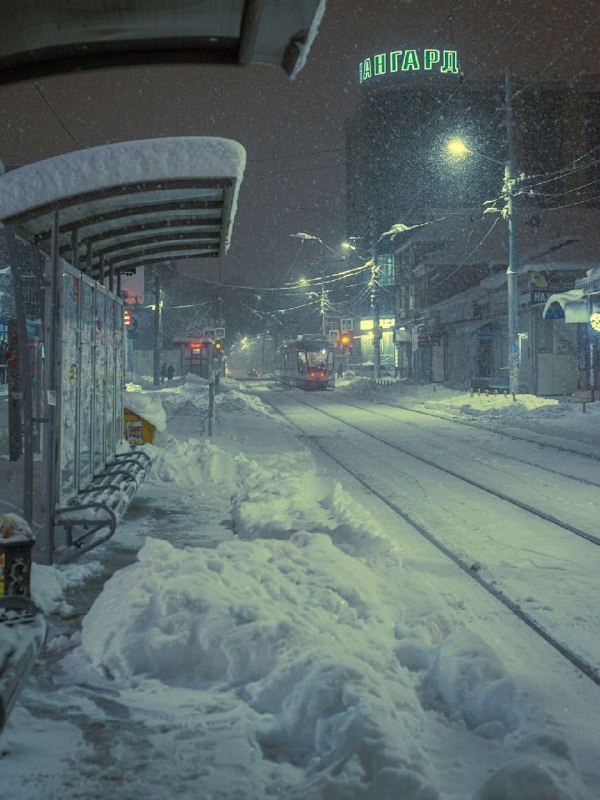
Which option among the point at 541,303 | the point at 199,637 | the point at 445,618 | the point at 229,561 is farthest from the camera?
the point at 541,303

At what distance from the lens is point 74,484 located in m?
7.86

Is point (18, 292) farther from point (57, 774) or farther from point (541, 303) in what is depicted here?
point (541, 303)

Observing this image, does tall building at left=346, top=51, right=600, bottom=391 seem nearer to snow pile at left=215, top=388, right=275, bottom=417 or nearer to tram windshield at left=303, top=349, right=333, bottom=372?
tram windshield at left=303, top=349, right=333, bottom=372

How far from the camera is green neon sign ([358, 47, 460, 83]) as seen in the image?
128875mm

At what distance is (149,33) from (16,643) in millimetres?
3126

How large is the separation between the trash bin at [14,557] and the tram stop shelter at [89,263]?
170 cm

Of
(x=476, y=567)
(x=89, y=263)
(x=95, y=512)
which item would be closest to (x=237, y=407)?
(x=89, y=263)

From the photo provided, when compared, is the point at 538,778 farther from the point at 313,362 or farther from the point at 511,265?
the point at 313,362

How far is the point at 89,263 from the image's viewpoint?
28.4 ft

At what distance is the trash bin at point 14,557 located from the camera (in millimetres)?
4992

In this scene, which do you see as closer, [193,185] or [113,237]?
[193,185]

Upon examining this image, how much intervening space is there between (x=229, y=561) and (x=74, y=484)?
8.43 feet

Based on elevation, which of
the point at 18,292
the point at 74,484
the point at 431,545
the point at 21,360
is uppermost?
the point at 18,292

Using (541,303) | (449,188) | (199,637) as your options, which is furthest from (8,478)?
(449,188)
